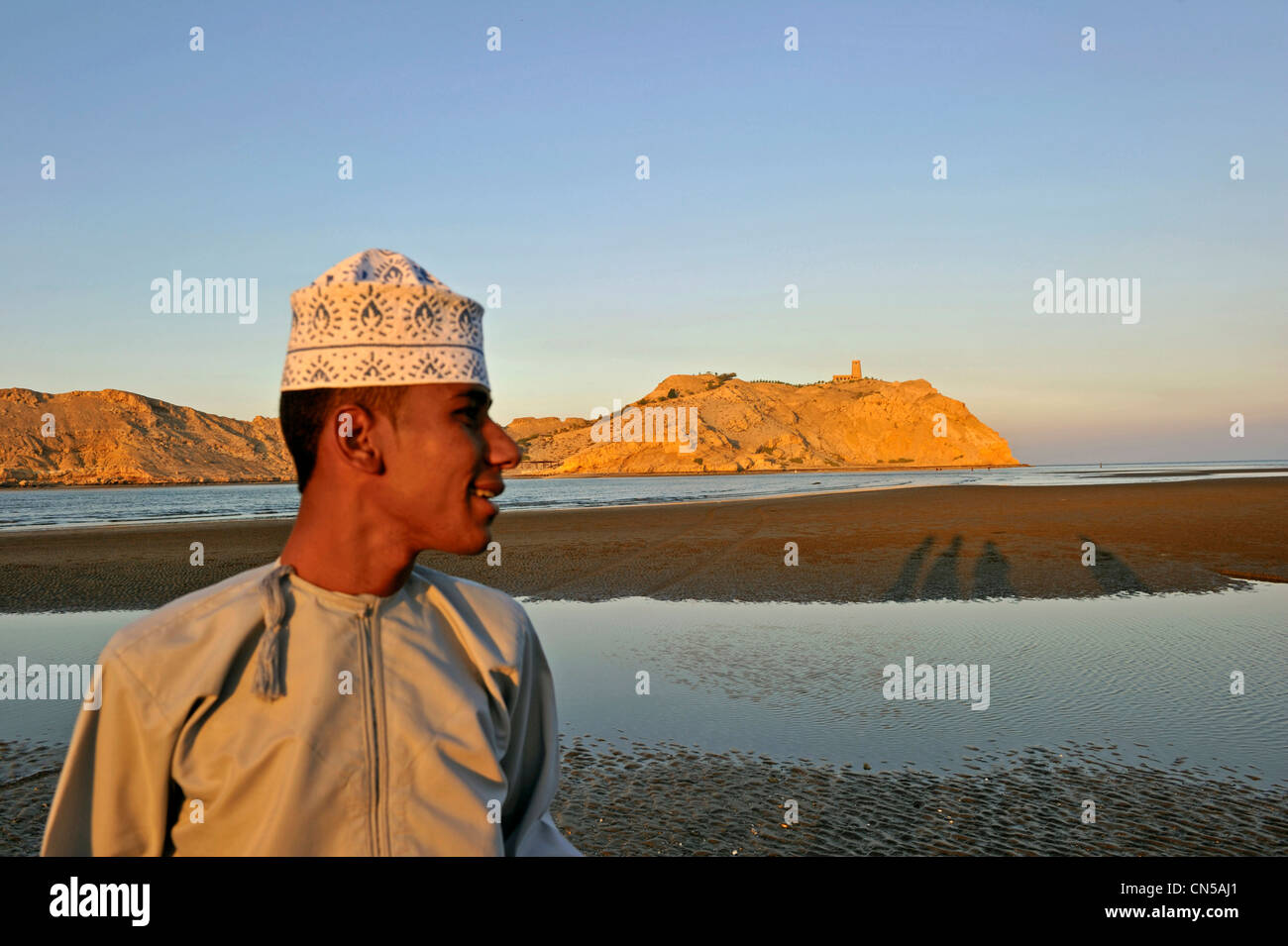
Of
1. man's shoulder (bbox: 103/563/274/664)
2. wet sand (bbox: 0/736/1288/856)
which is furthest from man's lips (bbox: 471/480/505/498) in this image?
wet sand (bbox: 0/736/1288/856)

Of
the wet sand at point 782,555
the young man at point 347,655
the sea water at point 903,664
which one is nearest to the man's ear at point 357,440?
the young man at point 347,655

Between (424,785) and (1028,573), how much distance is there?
16183mm

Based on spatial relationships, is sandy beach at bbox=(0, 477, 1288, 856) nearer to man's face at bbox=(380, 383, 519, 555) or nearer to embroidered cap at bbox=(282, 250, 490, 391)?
man's face at bbox=(380, 383, 519, 555)

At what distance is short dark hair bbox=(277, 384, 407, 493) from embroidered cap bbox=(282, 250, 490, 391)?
3 centimetres

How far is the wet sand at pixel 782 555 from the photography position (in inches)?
585

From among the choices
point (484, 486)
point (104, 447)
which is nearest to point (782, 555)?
point (484, 486)

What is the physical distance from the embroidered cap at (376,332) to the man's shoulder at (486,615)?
369 mm

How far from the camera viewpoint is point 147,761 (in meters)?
1.38

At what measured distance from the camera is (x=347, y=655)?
152 centimetres

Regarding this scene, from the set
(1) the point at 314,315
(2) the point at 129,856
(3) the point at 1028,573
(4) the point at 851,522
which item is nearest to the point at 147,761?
(2) the point at 129,856

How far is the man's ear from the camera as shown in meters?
1.54

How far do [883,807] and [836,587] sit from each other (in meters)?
9.83

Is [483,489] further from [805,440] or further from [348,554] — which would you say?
[805,440]
